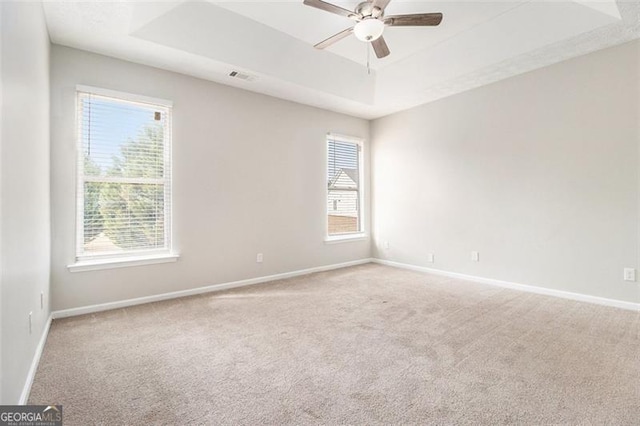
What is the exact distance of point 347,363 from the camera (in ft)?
6.87

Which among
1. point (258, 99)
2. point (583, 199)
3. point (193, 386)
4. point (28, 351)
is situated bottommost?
point (193, 386)

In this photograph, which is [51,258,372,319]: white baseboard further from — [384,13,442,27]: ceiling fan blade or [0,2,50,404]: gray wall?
[384,13,442,27]: ceiling fan blade

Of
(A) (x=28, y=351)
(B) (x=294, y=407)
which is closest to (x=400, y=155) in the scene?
(B) (x=294, y=407)

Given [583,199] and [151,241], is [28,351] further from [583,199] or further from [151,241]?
[583,199]

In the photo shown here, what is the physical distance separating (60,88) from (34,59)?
105 centimetres

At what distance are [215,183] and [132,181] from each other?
90 centimetres

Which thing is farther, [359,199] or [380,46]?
[359,199]

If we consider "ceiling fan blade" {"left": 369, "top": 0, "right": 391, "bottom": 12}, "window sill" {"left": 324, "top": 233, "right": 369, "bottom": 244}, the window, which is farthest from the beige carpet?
"ceiling fan blade" {"left": 369, "top": 0, "right": 391, "bottom": 12}

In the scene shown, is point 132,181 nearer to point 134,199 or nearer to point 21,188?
point 134,199

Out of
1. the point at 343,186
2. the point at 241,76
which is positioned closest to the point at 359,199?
the point at 343,186

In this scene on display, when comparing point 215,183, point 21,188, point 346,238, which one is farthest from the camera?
point 346,238

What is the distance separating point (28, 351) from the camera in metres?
1.84

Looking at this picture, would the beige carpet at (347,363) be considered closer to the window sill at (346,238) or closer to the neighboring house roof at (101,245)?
the neighboring house roof at (101,245)
